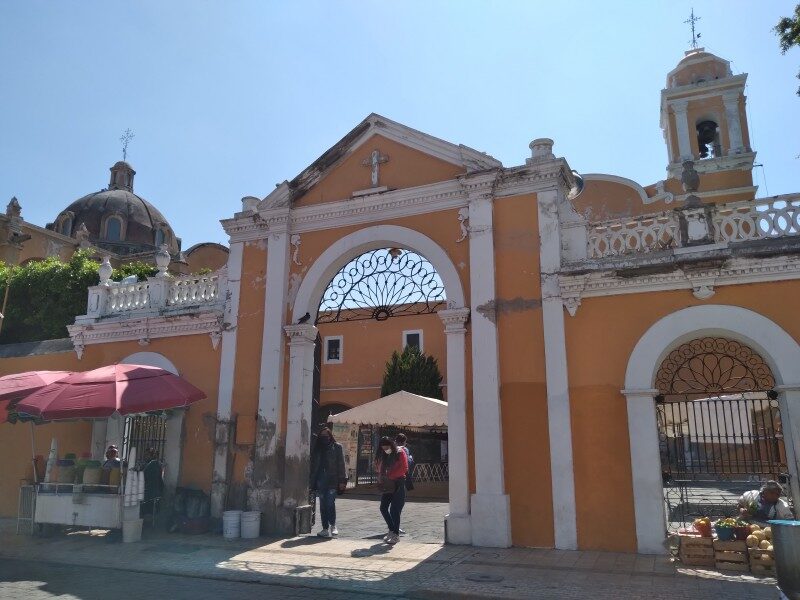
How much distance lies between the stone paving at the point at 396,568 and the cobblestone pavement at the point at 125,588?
3.5 inches

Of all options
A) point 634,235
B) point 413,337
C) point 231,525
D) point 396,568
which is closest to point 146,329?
point 231,525

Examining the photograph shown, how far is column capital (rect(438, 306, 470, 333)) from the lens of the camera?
8.82 metres

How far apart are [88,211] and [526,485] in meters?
35.1

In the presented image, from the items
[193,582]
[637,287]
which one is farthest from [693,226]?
[193,582]

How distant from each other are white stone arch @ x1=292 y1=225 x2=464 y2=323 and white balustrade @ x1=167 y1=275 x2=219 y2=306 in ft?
6.14

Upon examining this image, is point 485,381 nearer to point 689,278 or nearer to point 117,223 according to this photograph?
point 689,278

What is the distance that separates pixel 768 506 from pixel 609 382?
223cm

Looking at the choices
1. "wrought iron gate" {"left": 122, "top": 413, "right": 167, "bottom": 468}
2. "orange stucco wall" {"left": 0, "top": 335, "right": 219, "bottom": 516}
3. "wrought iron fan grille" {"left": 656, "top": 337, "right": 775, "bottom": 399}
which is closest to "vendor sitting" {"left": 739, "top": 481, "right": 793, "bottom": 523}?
"wrought iron fan grille" {"left": 656, "top": 337, "right": 775, "bottom": 399}

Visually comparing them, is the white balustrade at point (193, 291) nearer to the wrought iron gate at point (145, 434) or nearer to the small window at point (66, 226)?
the wrought iron gate at point (145, 434)

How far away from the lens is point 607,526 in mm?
7668

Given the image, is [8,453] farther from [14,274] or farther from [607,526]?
[607,526]

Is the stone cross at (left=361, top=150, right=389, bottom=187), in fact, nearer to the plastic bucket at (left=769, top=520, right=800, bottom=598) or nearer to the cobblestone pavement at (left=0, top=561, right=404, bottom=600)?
the cobblestone pavement at (left=0, top=561, right=404, bottom=600)

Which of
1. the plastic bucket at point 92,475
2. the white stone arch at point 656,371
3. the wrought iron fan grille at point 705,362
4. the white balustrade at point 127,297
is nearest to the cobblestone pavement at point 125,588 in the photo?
the plastic bucket at point 92,475

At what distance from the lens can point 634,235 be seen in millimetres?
8391
